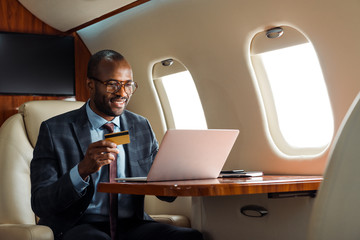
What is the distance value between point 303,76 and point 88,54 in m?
2.04

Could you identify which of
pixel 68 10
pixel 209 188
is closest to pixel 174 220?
pixel 209 188

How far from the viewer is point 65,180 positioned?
223 cm

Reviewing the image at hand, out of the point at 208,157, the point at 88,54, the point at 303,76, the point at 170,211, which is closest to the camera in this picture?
the point at 208,157

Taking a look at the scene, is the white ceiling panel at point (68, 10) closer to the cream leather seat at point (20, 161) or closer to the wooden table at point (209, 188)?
the cream leather seat at point (20, 161)

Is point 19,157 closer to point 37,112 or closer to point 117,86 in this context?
point 37,112

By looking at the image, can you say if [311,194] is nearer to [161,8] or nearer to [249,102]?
[249,102]

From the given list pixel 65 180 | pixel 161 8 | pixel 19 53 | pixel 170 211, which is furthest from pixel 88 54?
pixel 65 180

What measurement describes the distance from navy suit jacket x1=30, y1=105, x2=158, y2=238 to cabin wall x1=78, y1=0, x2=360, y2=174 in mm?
817

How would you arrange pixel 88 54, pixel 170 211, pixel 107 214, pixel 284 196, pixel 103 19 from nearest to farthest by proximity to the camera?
pixel 284 196
pixel 107 214
pixel 170 211
pixel 103 19
pixel 88 54

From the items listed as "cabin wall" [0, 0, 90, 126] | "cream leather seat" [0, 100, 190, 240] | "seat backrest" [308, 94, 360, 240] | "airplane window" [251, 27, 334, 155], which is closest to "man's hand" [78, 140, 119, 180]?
"seat backrest" [308, 94, 360, 240]

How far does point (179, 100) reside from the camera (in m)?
4.29

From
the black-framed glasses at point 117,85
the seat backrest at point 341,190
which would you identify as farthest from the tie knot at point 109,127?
the seat backrest at point 341,190

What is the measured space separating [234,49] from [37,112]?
4.44 ft

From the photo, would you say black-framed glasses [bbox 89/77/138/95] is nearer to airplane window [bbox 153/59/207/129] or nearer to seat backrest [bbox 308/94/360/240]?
seat backrest [bbox 308/94/360/240]
